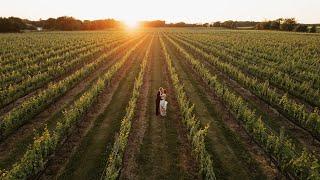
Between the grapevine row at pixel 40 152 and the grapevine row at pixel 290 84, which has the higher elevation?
the grapevine row at pixel 40 152

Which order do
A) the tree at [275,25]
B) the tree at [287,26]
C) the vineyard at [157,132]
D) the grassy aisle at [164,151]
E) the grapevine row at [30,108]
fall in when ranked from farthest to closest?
the tree at [275,25] → the tree at [287,26] → the grapevine row at [30,108] → the grassy aisle at [164,151] → the vineyard at [157,132]

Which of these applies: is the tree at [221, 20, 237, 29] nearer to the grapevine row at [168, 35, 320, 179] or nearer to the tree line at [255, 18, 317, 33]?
the tree line at [255, 18, 317, 33]

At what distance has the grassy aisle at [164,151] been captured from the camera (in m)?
10.5

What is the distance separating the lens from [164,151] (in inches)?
474

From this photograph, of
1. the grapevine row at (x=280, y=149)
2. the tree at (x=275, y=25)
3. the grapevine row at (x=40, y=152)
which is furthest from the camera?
the tree at (x=275, y=25)

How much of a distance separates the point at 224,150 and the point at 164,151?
7.09ft

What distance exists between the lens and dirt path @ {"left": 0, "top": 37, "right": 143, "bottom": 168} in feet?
37.7

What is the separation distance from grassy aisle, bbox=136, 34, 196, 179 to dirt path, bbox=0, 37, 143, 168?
4.16 metres

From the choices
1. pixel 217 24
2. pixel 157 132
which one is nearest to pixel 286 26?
pixel 217 24

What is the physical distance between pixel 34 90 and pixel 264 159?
14.5 meters

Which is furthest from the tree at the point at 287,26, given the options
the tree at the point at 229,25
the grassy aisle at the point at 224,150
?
the grassy aisle at the point at 224,150

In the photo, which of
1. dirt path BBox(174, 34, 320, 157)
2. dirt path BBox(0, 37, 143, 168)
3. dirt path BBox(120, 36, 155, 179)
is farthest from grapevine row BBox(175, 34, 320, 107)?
dirt path BBox(0, 37, 143, 168)

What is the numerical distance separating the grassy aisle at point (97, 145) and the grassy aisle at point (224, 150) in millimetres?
3734

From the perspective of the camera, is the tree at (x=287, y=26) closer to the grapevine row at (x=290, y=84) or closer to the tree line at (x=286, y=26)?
the tree line at (x=286, y=26)
